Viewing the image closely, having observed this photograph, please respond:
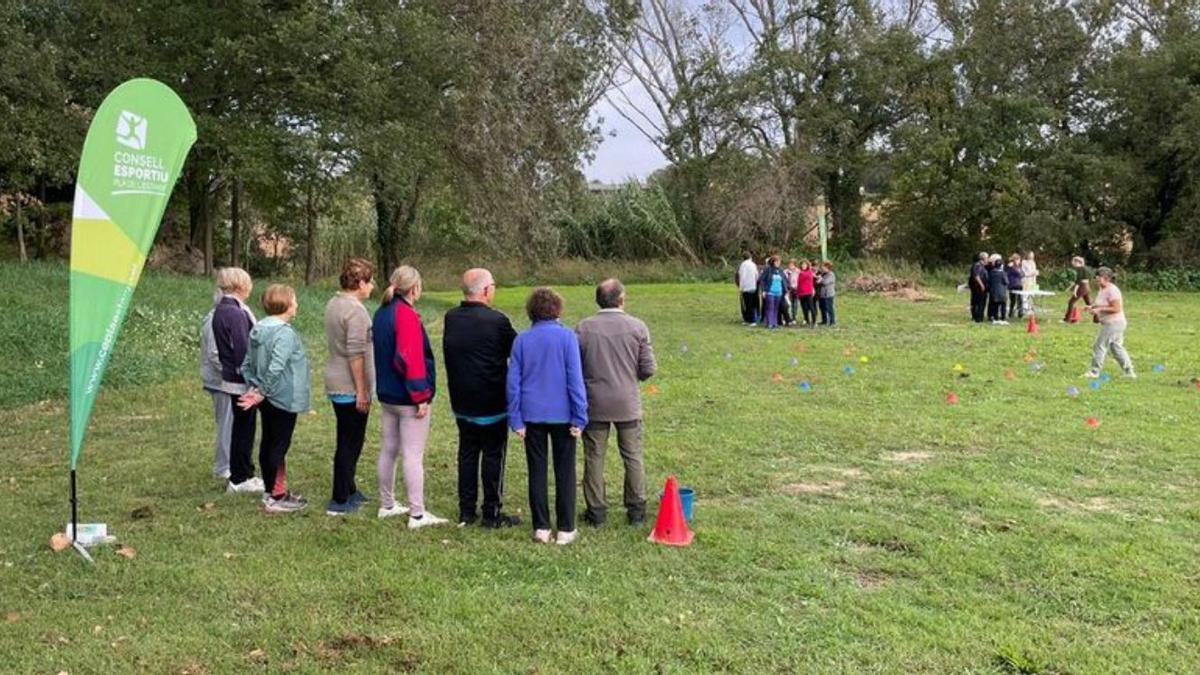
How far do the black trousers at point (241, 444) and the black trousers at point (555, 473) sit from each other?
2.15 metres

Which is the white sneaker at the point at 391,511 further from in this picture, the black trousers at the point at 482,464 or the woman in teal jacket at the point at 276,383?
the woman in teal jacket at the point at 276,383

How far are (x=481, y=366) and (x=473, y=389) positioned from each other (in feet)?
0.46

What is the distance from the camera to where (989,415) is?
29.3 feet

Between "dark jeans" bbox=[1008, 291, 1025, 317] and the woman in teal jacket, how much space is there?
17841 mm

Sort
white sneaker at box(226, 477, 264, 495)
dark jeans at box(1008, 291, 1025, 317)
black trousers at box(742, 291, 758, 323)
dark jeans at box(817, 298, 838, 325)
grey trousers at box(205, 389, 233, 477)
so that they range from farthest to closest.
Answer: dark jeans at box(1008, 291, 1025, 317)
black trousers at box(742, 291, 758, 323)
dark jeans at box(817, 298, 838, 325)
grey trousers at box(205, 389, 233, 477)
white sneaker at box(226, 477, 264, 495)

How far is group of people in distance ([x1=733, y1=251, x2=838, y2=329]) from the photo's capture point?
61.6 feet

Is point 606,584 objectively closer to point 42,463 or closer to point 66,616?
point 66,616

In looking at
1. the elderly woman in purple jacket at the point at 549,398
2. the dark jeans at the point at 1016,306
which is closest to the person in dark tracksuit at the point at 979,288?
the dark jeans at the point at 1016,306

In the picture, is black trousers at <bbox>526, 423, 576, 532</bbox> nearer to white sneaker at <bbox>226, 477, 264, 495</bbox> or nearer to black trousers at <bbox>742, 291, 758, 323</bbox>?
white sneaker at <bbox>226, 477, 264, 495</bbox>

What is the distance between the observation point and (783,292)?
18.8 m

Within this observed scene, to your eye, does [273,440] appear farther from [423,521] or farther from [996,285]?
[996,285]

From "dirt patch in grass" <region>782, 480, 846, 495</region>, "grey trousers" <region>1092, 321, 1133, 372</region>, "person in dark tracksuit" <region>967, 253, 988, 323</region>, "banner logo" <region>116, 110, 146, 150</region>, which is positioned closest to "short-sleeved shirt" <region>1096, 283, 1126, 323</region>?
"grey trousers" <region>1092, 321, 1133, 372</region>

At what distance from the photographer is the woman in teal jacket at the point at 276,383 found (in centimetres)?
579

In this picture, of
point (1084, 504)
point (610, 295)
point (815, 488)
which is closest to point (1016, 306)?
point (1084, 504)
